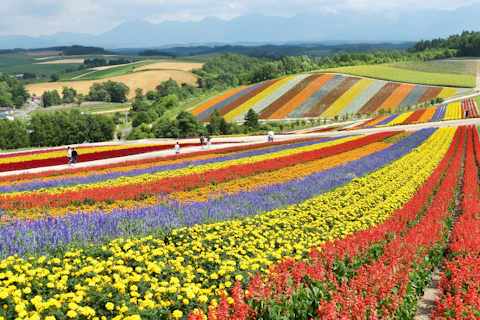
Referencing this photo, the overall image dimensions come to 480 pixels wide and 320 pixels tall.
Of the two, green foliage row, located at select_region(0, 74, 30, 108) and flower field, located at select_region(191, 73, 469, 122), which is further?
green foliage row, located at select_region(0, 74, 30, 108)

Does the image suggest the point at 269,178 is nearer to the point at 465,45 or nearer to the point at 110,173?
the point at 110,173

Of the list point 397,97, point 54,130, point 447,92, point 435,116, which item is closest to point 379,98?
point 397,97

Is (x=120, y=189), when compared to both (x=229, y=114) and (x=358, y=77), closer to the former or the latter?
(x=229, y=114)

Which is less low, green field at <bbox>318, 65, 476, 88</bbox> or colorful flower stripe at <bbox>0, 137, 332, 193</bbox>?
green field at <bbox>318, 65, 476, 88</bbox>

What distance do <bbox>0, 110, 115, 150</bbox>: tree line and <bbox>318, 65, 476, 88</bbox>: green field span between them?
7735 cm

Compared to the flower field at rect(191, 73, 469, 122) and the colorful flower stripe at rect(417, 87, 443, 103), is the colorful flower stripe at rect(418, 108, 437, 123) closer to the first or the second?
the flower field at rect(191, 73, 469, 122)

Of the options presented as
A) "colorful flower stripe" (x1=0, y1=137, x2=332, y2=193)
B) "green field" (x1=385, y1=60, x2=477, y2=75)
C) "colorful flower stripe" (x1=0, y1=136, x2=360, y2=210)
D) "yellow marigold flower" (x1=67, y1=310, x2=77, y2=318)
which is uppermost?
"green field" (x1=385, y1=60, x2=477, y2=75)

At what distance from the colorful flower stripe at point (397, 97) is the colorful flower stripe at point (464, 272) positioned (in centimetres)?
8207

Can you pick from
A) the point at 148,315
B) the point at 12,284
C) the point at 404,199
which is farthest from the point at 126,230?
the point at 404,199

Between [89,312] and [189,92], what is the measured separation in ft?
550

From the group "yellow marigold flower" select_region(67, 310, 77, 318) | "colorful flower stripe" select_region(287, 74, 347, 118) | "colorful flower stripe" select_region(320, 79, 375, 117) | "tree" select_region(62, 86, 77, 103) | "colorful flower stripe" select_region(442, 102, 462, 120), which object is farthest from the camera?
"tree" select_region(62, 86, 77, 103)

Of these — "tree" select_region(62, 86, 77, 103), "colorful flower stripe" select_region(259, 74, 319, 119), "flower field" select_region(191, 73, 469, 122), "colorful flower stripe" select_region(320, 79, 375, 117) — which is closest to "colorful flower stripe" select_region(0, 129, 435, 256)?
"colorful flower stripe" select_region(320, 79, 375, 117)

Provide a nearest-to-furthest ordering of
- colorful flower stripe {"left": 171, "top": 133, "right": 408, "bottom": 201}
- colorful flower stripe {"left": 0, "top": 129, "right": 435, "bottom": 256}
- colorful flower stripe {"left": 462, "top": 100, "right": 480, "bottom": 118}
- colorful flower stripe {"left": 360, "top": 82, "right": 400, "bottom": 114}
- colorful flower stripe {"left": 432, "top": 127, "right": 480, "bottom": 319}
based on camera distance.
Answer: colorful flower stripe {"left": 432, "top": 127, "right": 480, "bottom": 319}, colorful flower stripe {"left": 0, "top": 129, "right": 435, "bottom": 256}, colorful flower stripe {"left": 171, "top": 133, "right": 408, "bottom": 201}, colorful flower stripe {"left": 462, "top": 100, "right": 480, "bottom": 118}, colorful flower stripe {"left": 360, "top": 82, "right": 400, "bottom": 114}

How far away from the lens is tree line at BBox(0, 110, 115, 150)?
3260 inches
